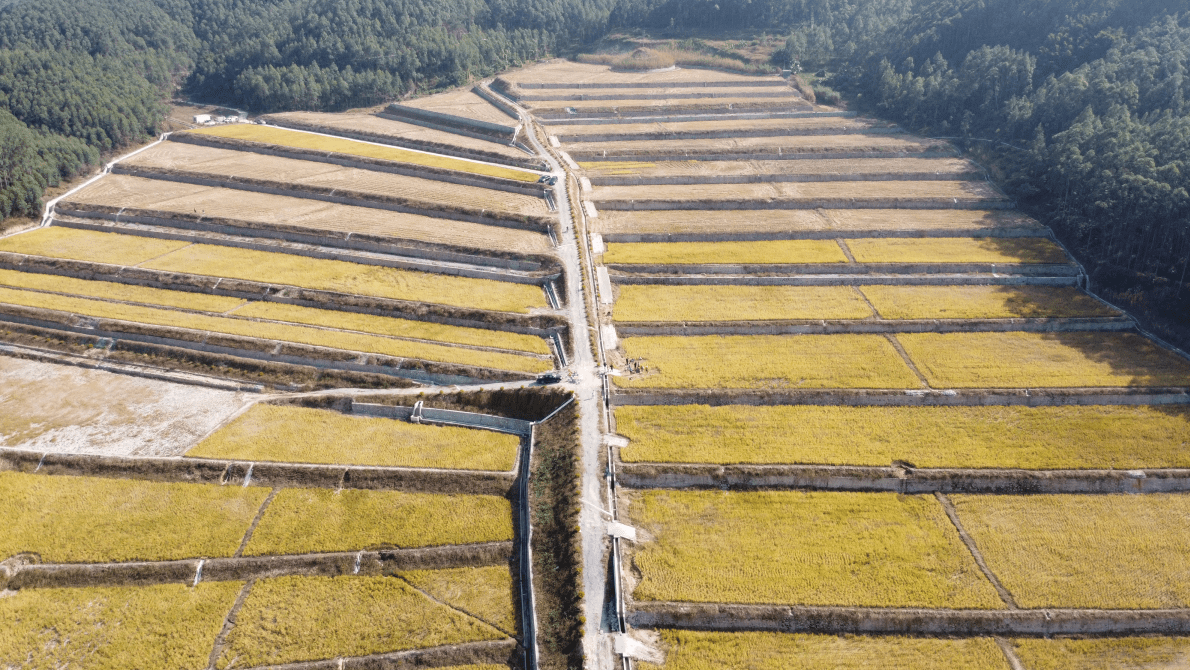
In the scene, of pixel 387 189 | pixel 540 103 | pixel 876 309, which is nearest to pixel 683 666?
pixel 876 309

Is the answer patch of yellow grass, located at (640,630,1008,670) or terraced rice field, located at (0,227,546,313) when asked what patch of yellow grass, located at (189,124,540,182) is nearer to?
terraced rice field, located at (0,227,546,313)

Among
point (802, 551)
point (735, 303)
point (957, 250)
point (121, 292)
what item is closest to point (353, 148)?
point (121, 292)

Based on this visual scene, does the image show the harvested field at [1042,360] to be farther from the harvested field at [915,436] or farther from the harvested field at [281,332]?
the harvested field at [281,332]

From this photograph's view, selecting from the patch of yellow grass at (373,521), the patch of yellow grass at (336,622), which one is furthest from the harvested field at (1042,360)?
the patch of yellow grass at (336,622)

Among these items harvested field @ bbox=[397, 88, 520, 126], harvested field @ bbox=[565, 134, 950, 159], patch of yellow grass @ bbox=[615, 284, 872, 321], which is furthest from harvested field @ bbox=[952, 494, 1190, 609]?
harvested field @ bbox=[397, 88, 520, 126]

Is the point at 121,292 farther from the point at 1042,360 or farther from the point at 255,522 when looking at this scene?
the point at 1042,360

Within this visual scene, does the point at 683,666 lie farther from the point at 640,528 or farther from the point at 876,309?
the point at 876,309
